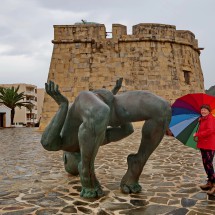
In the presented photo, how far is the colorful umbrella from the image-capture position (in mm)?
3584

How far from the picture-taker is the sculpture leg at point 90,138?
2.87 metres

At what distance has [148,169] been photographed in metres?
4.82

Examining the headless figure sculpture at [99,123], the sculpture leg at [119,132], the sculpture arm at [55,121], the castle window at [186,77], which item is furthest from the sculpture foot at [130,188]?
the castle window at [186,77]

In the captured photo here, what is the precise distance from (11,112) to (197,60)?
20.6m

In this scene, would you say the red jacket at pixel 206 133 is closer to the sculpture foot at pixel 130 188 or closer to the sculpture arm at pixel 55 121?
the sculpture foot at pixel 130 188

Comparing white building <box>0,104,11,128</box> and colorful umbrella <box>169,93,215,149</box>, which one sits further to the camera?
white building <box>0,104,11,128</box>

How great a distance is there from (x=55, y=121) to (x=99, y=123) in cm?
74

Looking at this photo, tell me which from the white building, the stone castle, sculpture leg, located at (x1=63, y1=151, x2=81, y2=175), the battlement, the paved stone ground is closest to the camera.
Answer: the paved stone ground

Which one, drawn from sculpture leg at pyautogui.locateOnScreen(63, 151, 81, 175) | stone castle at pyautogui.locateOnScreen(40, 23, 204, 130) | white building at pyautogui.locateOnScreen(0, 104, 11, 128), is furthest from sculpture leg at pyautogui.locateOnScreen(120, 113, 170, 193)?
white building at pyautogui.locateOnScreen(0, 104, 11, 128)

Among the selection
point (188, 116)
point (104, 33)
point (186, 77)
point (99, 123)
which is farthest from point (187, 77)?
point (99, 123)

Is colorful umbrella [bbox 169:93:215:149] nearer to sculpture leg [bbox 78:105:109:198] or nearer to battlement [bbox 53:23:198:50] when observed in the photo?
sculpture leg [bbox 78:105:109:198]

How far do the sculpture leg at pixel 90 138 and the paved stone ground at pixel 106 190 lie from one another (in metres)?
0.25

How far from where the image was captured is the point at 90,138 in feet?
9.55

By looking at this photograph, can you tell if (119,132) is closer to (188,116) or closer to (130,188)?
(130,188)
